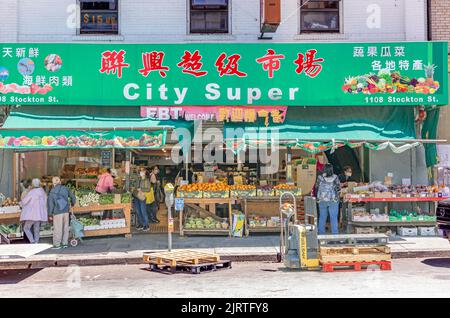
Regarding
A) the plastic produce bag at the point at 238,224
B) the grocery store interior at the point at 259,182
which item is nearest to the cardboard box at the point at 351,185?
the grocery store interior at the point at 259,182

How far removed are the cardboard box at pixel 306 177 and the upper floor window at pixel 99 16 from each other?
21.6 feet

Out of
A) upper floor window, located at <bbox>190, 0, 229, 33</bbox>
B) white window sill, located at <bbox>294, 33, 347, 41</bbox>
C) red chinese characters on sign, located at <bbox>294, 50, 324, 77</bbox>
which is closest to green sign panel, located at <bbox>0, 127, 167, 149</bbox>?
upper floor window, located at <bbox>190, 0, 229, 33</bbox>

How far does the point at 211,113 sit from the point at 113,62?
2882mm

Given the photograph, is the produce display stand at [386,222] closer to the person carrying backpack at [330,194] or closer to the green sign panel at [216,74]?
the person carrying backpack at [330,194]

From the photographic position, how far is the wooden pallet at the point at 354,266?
1070 centimetres

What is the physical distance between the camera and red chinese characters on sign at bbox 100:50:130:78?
1495 cm

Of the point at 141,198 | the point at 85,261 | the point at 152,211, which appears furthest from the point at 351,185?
the point at 85,261

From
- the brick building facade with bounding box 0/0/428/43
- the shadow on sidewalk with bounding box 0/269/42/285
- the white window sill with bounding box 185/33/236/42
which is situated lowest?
the shadow on sidewalk with bounding box 0/269/42/285

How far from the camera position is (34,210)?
1355 centimetres

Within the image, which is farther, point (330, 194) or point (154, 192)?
point (154, 192)

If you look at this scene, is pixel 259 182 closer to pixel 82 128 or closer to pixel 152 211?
pixel 152 211

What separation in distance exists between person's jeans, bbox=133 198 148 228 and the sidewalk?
1061 mm

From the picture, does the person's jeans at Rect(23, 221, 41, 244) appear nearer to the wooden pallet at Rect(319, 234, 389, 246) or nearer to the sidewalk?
the sidewalk
